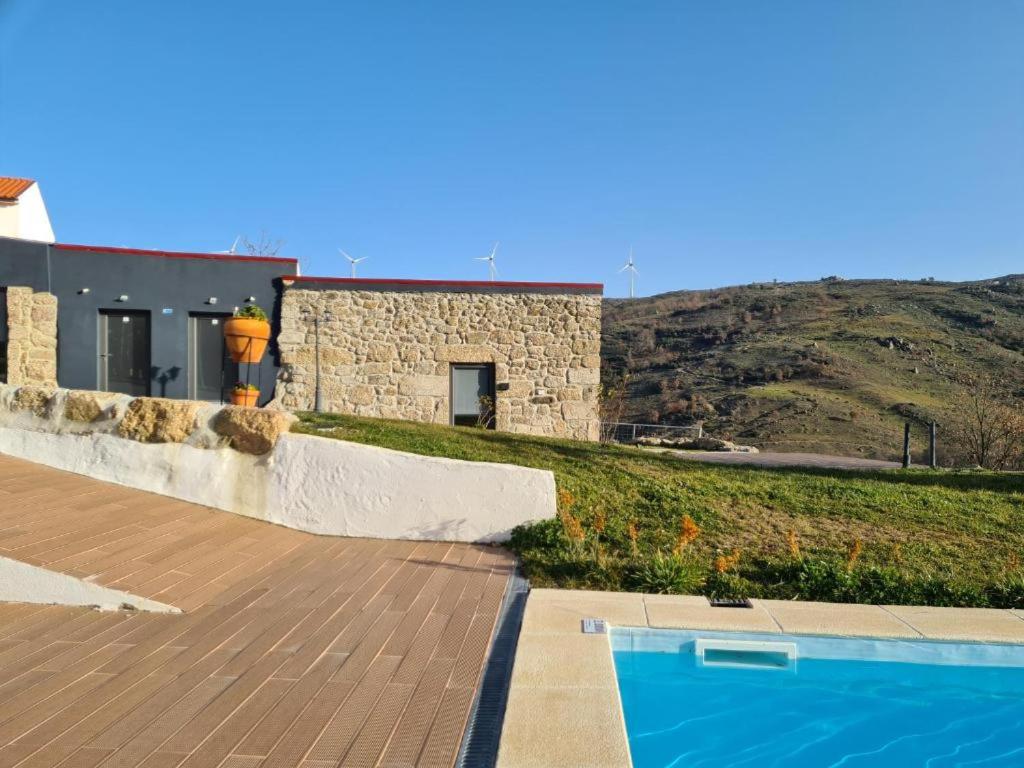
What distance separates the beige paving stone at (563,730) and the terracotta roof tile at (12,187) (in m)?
20.2

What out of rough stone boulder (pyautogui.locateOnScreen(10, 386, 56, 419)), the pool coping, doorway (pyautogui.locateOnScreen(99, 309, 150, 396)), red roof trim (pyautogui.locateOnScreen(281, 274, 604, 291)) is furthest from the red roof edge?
the pool coping

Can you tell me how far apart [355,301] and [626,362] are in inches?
1036

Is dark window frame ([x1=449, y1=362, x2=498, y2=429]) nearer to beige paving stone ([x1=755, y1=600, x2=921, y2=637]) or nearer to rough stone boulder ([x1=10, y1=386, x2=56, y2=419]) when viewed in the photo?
rough stone boulder ([x1=10, y1=386, x2=56, y2=419])

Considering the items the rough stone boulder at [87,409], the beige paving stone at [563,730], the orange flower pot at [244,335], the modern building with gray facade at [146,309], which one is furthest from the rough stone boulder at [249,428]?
the modern building with gray facade at [146,309]

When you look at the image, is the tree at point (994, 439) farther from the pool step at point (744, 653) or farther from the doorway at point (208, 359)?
the doorway at point (208, 359)

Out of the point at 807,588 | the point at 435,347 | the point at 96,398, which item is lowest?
the point at 807,588

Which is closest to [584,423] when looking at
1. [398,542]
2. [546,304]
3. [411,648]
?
[546,304]

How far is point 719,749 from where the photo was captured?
3865mm

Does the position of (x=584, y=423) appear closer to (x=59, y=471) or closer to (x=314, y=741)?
(x=59, y=471)

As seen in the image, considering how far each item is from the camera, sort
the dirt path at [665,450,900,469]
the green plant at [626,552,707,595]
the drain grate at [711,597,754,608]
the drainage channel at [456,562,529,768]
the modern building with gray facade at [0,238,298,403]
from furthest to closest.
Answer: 1. the modern building with gray facade at [0,238,298,403]
2. the dirt path at [665,450,900,469]
3. the green plant at [626,552,707,595]
4. the drain grate at [711,597,754,608]
5. the drainage channel at [456,562,529,768]

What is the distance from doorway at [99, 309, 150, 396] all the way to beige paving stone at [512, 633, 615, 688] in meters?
12.4

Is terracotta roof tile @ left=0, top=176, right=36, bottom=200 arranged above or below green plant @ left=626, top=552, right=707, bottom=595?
above

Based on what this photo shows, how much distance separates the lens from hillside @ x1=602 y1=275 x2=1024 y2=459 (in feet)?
81.7

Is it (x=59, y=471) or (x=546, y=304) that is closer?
(x=59, y=471)
